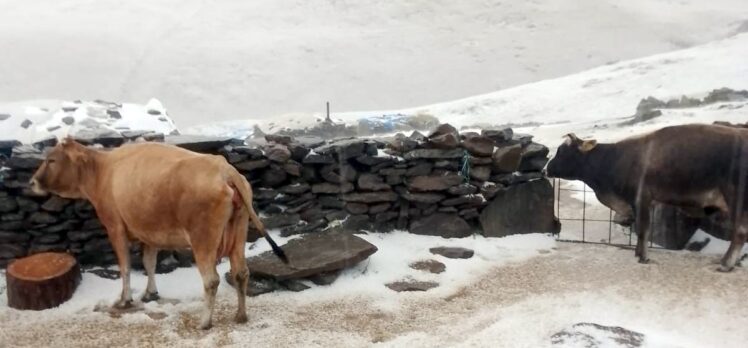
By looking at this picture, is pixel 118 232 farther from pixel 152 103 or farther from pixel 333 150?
pixel 152 103

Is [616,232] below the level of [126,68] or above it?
below

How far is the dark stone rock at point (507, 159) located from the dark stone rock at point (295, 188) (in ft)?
8.35

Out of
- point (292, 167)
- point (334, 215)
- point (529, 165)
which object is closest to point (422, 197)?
point (334, 215)

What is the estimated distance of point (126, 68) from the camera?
3145cm

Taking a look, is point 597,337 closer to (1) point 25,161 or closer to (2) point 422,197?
(2) point 422,197

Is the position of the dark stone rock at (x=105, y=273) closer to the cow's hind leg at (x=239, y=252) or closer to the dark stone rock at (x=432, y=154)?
the cow's hind leg at (x=239, y=252)

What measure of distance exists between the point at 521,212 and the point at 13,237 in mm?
6194

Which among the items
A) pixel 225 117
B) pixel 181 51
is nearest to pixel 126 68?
pixel 181 51

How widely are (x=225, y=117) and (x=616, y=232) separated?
2009 centimetres

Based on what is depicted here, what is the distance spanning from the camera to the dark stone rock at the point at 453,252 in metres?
8.26

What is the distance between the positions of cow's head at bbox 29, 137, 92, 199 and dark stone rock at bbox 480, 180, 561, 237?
4.94m

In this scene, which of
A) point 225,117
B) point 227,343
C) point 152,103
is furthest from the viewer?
point 225,117

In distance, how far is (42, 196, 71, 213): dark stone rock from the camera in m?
7.48

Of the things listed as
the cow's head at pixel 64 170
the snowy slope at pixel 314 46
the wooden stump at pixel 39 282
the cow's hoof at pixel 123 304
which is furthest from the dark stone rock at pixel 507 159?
the snowy slope at pixel 314 46
